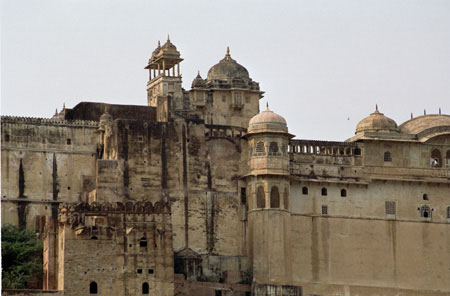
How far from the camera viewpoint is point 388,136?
46500 mm

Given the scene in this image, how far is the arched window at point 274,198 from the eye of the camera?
42969mm

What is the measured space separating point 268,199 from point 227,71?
10004mm

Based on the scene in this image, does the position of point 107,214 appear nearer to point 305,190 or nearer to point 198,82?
point 305,190

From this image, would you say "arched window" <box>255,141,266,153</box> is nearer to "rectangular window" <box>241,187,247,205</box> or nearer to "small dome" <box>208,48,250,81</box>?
"rectangular window" <box>241,187,247,205</box>

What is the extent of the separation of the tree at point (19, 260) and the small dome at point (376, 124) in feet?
53.5

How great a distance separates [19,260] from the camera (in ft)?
127

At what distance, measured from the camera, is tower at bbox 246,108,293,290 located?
4209 cm

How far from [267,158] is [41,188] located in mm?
9869

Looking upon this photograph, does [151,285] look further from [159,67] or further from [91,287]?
[159,67]

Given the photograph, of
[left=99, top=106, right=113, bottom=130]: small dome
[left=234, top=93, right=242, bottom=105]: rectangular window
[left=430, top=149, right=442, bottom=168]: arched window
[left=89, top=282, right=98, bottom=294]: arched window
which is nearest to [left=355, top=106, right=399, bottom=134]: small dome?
[left=430, top=149, right=442, bottom=168]: arched window

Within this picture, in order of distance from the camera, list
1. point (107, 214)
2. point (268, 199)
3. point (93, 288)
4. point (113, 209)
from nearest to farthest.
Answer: point (93, 288) → point (107, 214) → point (113, 209) → point (268, 199)

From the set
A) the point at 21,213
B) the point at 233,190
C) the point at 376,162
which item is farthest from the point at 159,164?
the point at 376,162

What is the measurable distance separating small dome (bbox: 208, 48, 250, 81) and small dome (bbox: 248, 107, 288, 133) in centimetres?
630

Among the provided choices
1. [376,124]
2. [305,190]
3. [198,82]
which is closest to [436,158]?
[376,124]
